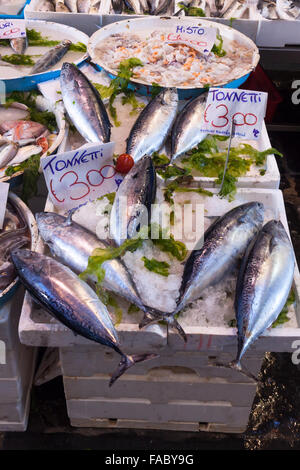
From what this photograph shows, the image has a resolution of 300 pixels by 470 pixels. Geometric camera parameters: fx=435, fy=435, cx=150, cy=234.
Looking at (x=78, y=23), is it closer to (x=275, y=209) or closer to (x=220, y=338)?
(x=275, y=209)

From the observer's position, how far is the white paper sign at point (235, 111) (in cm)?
218

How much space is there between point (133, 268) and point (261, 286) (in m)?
0.56

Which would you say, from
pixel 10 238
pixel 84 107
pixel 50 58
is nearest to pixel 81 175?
pixel 10 238

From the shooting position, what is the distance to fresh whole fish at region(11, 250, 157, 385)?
1653mm

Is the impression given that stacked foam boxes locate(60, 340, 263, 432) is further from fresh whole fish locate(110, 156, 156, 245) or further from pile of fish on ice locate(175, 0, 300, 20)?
pile of fish on ice locate(175, 0, 300, 20)

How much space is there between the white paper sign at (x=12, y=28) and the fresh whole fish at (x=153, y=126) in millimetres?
1432

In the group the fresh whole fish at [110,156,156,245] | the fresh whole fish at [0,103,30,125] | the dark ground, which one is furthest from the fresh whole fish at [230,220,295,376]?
the fresh whole fish at [0,103,30,125]

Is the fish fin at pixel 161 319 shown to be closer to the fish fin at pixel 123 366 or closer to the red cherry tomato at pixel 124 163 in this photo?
the fish fin at pixel 123 366

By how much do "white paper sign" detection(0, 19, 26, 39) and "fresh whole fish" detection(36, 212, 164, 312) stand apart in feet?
6.65

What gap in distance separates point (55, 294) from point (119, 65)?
203 centimetres

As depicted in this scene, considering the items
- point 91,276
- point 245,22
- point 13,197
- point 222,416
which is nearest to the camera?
point 91,276

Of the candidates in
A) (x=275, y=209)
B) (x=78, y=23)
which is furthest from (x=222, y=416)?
(x=78, y=23)

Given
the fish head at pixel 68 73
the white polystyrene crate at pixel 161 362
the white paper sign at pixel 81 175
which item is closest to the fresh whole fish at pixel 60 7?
the fish head at pixel 68 73

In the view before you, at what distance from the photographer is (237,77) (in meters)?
2.94
